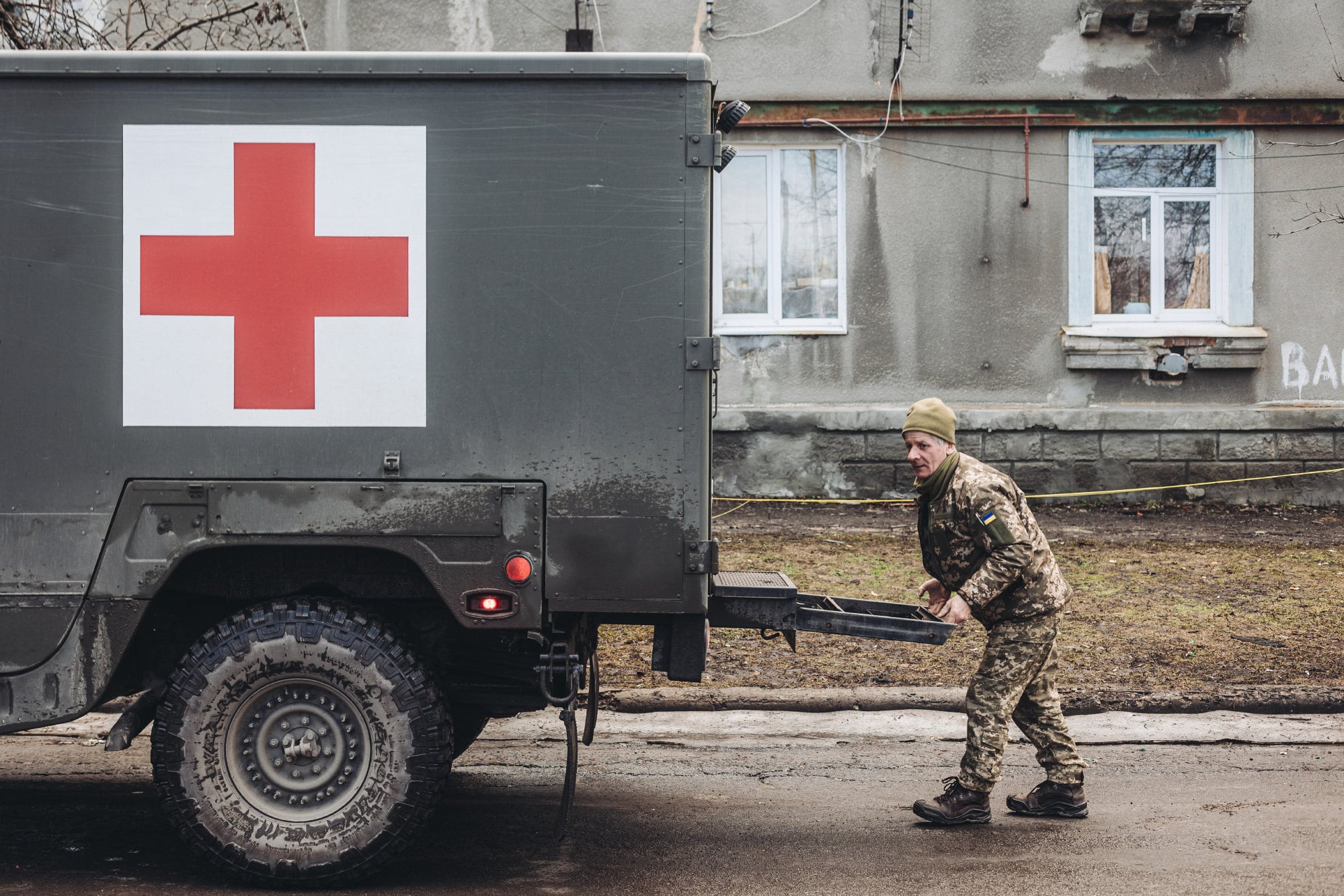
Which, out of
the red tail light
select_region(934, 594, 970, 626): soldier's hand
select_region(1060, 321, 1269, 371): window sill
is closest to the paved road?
select_region(934, 594, 970, 626): soldier's hand

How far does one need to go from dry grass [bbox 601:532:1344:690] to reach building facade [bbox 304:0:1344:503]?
1.92m

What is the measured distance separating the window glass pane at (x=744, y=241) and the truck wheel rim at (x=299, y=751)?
8.62 metres

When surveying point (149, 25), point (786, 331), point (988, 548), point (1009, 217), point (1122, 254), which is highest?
point (149, 25)

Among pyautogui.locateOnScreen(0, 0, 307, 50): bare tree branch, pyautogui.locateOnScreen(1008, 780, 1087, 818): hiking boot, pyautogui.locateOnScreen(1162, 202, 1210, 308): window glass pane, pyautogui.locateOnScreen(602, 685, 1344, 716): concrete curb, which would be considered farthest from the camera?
pyautogui.locateOnScreen(1162, 202, 1210, 308): window glass pane

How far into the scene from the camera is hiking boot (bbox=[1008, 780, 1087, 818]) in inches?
195

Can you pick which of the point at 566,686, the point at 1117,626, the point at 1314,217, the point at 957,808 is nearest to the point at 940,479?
the point at 957,808

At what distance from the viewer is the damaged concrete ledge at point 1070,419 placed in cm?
1177

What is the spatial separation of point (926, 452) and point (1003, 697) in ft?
3.27

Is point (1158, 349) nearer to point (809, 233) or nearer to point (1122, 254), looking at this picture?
point (1122, 254)

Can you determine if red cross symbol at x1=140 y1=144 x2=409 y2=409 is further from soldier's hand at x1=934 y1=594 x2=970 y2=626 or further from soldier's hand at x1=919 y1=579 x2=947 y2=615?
soldier's hand at x1=919 y1=579 x2=947 y2=615

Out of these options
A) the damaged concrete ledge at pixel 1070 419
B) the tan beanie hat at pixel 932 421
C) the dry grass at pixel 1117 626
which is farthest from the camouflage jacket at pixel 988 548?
the damaged concrete ledge at pixel 1070 419

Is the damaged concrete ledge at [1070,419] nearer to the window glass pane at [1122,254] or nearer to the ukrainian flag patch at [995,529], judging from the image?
the window glass pane at [1122,254]

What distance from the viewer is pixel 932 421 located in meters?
4.89

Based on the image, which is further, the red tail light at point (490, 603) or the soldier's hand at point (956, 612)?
the soldier's hand at point (956, 612)
